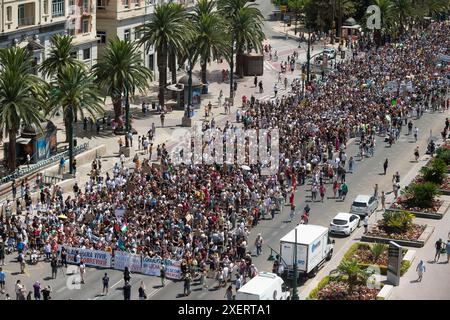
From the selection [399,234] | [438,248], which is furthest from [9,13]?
[438,248]

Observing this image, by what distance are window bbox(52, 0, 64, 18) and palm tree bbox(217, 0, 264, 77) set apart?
70.0 ft

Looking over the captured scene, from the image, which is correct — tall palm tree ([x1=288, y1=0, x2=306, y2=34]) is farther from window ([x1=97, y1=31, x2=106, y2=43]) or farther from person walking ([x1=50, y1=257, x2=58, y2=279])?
person walking ([x1=50, y1=257, x2=58, y2=279])

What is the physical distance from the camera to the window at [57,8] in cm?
8901

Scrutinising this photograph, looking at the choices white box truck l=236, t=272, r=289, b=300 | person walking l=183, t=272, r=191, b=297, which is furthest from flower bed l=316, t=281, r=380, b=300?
person walking l=183, t=272, r=191, b=297

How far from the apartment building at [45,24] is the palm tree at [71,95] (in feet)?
36.8

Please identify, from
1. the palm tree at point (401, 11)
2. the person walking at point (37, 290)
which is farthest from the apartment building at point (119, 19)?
the person walking at point (37, 290)

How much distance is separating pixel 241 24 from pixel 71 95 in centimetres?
3860

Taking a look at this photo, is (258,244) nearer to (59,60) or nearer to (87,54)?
(59,60)

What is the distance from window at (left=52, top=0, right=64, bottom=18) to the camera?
89.0 meters

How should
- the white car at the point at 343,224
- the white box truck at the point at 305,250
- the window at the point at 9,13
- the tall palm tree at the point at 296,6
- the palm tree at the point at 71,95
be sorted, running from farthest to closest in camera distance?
the tall palm tree at the point at 296,6, the window at the point at 9,13, the palm tree at the point at 71,95, the white car at the point at 343,224, the white box truck at the point at 305,250

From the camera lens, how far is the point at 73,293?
166 feet

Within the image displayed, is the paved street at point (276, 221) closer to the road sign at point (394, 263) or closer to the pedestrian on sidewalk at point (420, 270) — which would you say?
the pedestrian on sidewalk at point (420, 270)
